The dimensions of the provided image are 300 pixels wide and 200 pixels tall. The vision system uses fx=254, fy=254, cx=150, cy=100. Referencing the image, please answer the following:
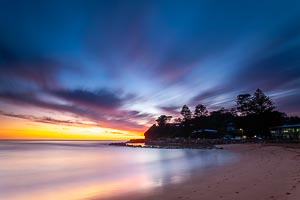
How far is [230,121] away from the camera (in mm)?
104938

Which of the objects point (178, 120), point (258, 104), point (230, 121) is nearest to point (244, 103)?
point (258, 104)

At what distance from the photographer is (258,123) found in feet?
229

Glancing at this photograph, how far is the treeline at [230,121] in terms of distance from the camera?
230 ft

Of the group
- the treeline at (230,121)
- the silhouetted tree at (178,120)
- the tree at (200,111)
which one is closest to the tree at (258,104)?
the treeline at (230,121)

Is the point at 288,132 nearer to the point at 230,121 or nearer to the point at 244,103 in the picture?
the point at 244,103

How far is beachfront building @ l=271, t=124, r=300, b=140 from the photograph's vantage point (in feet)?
181

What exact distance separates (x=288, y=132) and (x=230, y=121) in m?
46.9

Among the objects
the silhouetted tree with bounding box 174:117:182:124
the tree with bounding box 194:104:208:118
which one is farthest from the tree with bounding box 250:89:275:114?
the silhouetted tree with bounding box 174:117:182:124

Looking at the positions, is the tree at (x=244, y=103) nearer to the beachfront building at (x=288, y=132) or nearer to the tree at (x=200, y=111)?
the beachfront building at (x=288, y=132)

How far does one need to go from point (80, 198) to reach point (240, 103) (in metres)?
71.8

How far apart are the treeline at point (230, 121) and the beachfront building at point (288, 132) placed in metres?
5.19

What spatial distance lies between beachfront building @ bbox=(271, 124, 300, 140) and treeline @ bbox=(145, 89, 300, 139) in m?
5.19

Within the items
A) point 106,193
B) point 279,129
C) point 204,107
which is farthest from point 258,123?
point 106,193

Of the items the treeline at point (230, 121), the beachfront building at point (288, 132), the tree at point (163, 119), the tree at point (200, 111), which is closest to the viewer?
the beachfront building at point (288, 132)
